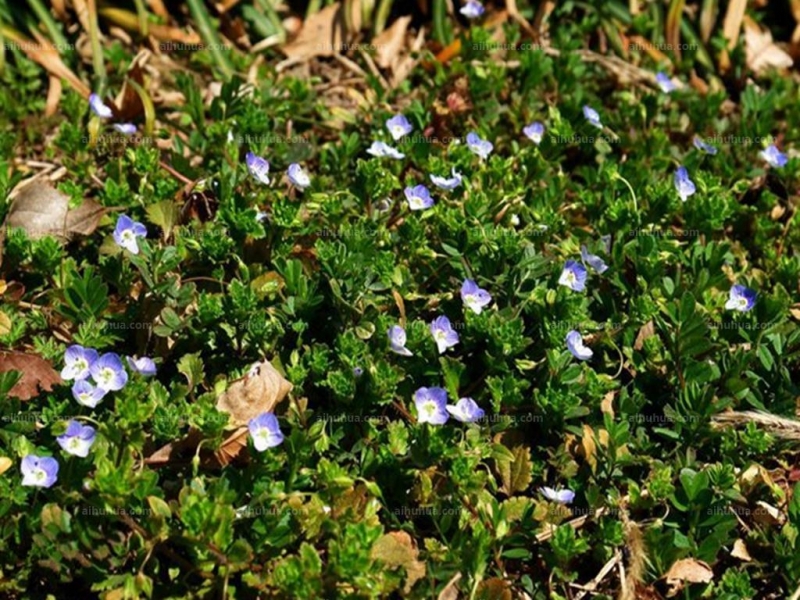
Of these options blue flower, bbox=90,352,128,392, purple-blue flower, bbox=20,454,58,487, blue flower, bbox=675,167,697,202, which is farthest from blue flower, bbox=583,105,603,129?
purple-blue flower, bbox=20,454,58,487

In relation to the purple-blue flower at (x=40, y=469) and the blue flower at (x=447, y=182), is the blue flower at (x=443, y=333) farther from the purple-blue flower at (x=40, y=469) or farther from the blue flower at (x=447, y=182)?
the purple-blue flower at (x=40, y=469)

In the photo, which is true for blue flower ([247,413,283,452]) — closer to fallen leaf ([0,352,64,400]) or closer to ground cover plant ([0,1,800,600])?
ground cover plant ([0,1,800,600])

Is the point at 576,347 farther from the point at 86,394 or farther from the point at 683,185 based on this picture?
the point at 86,394

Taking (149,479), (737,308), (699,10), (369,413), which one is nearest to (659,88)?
(699,10)

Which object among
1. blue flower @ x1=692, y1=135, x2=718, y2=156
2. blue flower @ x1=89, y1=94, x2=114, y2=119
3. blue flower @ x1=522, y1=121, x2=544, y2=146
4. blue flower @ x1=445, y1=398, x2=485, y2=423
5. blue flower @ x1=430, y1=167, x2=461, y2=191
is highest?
blue flower @ x1=89, y1=94, x2=114, y2=119

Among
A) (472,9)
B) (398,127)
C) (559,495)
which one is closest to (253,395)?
(559,495)

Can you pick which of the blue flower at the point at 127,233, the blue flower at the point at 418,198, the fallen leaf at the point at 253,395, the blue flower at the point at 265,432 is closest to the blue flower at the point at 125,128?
the blue flower at the point at 127,233

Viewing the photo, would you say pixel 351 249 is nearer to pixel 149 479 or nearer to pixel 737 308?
pixel 149 479
